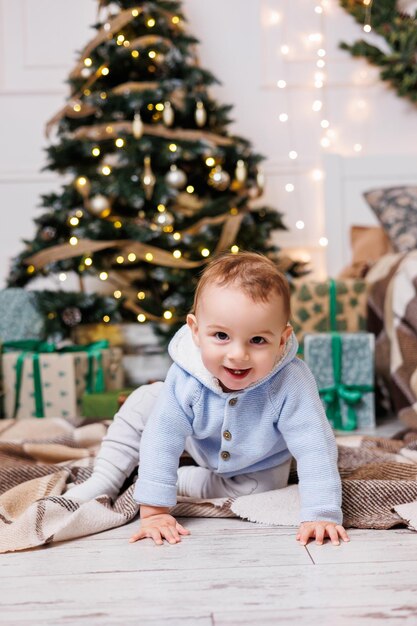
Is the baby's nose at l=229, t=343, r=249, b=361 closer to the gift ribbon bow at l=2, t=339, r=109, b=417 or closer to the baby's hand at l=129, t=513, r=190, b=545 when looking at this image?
the baby's hand at l=129, t=513, r=190, b=545

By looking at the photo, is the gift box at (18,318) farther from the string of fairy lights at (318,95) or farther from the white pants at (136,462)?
the white pants at (136,462)

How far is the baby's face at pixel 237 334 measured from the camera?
1155 mm

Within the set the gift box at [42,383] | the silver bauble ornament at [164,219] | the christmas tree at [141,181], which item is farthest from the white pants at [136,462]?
the silver bauble ornament at [164,219]

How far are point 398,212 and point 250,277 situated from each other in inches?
74.4

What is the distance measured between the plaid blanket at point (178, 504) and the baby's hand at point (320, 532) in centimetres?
7

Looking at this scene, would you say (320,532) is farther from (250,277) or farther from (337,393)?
(337,393)

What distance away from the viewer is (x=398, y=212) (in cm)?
292

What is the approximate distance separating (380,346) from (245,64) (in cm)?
153

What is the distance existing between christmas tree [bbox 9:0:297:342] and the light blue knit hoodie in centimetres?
147

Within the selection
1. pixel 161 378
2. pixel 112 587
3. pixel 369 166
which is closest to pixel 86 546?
pixel 112 587

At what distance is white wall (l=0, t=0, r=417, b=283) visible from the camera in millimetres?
3324

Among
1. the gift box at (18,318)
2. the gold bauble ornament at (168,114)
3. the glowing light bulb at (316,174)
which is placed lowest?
the gift box at (18,318)

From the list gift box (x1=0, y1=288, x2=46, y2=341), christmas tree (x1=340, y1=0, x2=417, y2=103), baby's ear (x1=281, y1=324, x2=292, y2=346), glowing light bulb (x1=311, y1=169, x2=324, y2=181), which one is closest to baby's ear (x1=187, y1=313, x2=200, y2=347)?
baby's ear (x1=281, y1=324, x2=292, y2=346)

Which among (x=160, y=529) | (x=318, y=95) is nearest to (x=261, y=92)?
(x=318, y=95)
